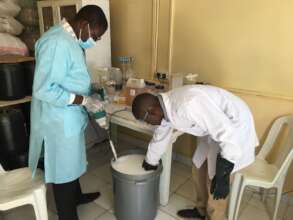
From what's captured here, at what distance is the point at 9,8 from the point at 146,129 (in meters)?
2.08

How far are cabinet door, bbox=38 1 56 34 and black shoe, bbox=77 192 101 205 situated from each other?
185cm

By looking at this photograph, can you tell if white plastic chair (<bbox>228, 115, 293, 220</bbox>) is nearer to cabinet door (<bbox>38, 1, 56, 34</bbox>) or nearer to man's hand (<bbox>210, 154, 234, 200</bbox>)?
man's hand (<bbox>210, 154, 234, 200</bbox>)

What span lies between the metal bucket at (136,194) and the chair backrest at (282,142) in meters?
0.90

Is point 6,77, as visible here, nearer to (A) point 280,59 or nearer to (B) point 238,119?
(B) point 238,119

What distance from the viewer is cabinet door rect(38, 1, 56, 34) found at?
102 inches

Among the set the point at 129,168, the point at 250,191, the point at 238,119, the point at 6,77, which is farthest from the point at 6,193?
the point at 250,191

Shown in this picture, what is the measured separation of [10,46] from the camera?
2453 millimetres

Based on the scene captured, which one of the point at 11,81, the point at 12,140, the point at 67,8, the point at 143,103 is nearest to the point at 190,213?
the point at 143,103

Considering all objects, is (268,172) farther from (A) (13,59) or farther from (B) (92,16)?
(A) (13,59)

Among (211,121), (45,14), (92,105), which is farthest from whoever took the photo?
(45,14)

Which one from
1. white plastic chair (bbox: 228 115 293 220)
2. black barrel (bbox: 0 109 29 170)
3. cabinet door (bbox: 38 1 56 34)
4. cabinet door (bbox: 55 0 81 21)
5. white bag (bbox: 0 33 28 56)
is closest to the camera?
white plastic chair (bbox: 228 115 293 220)

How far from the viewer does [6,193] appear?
54.1 inches

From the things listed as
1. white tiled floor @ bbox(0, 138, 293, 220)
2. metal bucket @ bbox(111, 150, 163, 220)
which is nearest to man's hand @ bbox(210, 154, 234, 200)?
metal bucket @ bbox(111, 150, 163, 220)

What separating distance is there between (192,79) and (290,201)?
1.30 meters
